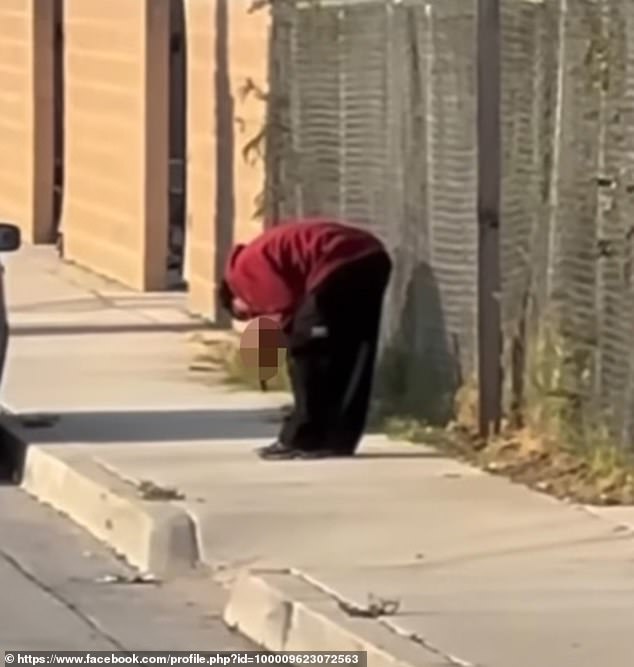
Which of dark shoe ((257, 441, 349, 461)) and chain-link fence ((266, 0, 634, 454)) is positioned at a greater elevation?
chain-link fence ((266, 0, 634, 454))

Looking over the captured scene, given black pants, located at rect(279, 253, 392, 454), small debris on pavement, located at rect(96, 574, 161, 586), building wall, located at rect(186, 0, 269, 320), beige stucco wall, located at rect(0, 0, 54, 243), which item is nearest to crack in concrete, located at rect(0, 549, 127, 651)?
small debris on pavement, located at rect(96, 574, 161, 586)

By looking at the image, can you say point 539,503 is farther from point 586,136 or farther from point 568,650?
point 568,650

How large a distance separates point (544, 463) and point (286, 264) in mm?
1557

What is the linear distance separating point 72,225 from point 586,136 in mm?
11781

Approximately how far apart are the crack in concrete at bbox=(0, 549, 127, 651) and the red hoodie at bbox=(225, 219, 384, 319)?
2017mm

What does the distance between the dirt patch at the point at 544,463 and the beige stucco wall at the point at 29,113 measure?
1202cm

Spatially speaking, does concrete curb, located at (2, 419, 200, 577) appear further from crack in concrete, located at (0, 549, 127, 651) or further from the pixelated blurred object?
the pixelated blurred object

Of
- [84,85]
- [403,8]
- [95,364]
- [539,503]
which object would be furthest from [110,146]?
[539,503]

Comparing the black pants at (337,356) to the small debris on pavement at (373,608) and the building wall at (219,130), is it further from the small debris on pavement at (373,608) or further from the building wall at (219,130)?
the building wall at (219,130)

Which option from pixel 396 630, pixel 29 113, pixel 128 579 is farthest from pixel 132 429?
pixel 29 113

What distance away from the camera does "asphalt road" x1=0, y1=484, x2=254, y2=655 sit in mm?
9398

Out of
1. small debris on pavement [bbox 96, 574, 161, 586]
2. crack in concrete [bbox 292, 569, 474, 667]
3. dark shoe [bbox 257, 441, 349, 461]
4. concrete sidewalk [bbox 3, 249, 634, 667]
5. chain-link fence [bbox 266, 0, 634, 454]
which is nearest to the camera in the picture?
crack in concrete [bbox 292, 569, 474, 667]

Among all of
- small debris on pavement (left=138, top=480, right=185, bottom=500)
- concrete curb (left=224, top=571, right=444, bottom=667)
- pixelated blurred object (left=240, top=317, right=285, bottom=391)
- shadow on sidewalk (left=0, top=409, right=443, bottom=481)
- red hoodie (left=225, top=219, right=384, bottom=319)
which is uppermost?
red hoodie (left=225, top=219, right=384, bottom=319)

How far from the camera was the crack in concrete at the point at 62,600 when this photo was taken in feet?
31.1
